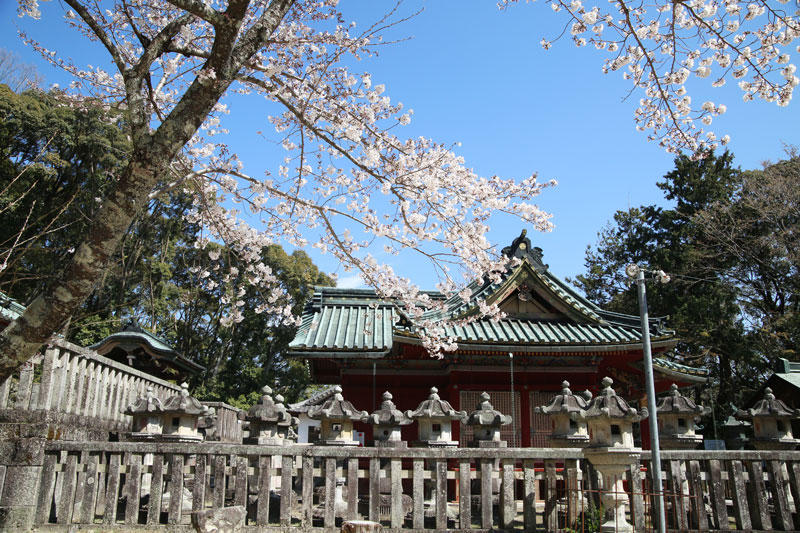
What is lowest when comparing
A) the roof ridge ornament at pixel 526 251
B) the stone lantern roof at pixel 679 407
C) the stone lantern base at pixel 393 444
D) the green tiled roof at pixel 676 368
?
the stone lantern base at pixel 393 444

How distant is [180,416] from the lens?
8.82 metres

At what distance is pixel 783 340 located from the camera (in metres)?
25.9

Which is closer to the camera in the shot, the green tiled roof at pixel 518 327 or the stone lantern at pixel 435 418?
the stone lantern at pixel 435 418

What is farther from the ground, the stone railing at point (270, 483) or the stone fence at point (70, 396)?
the stone fence at point (70, 396)

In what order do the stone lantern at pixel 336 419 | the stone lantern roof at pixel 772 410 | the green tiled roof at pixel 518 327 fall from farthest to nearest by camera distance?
the green tiled roof at pixel 518 327 < the stone lantern roof at pixel 772 410 < the stone lantern at pixel 336 419

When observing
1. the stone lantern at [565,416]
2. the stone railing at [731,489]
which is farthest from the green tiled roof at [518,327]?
the stone railing at [731,489]

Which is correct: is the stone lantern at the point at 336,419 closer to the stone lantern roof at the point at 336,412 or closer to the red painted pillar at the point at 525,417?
the stone lantern roof at the point at 336,412

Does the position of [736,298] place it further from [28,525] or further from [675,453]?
[28,525]

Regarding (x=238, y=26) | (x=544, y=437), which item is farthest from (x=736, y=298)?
(x=238, y=26)

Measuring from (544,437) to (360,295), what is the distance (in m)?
7.05

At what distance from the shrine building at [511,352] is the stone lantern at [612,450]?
4.84m

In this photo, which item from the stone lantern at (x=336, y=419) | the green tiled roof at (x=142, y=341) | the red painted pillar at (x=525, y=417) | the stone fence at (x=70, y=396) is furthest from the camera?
the green tiled roof at (x=142, y=341)

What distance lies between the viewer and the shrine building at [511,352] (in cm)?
1248

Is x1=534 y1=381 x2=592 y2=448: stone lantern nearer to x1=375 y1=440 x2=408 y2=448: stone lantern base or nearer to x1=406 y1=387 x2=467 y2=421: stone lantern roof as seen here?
x1=406 y1=387 x2=467 y2=421: stone lantern roof
